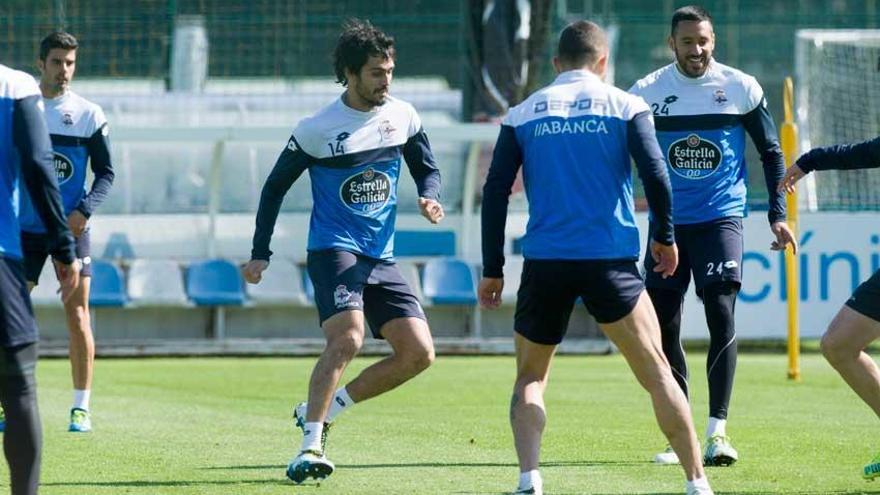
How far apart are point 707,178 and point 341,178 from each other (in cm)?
209

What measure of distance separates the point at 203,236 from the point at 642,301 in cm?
1424

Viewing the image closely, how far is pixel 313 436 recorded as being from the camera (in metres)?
8.48

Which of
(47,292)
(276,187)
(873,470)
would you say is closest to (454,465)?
(276,187)

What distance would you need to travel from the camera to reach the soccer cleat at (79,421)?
35.7ft

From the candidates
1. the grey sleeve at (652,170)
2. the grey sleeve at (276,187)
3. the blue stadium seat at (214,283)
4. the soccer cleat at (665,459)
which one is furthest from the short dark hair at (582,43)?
the blue stadium seat at (214,283)

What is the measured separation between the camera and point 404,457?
9.62 m

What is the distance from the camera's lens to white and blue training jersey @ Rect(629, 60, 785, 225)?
9523 mm

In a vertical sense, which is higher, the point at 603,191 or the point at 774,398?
the point at 603,191

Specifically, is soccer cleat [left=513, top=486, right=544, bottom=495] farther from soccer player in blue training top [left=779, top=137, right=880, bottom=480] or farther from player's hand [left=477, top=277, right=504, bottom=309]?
soccer player in blue training top [left=779, top=137, right=880, bottom=480]

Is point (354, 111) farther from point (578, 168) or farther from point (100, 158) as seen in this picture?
point (100, 158)

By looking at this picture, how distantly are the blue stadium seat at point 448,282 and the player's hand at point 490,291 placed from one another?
38.7 feet

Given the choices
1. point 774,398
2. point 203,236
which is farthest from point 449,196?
point 774,398

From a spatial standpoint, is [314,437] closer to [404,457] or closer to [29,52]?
[404,457]

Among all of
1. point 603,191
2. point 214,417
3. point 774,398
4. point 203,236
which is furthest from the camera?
point 203,236
